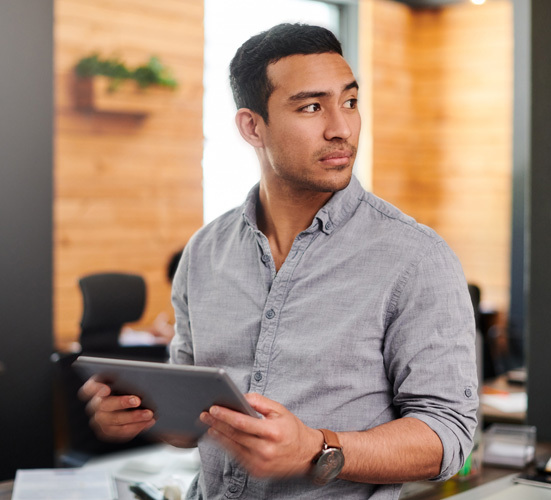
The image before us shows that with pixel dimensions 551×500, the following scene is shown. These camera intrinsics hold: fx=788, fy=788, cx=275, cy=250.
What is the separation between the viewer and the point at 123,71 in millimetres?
5113

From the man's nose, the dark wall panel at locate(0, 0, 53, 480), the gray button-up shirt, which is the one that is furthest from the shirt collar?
the dark wall panel at locate(0, 0, 53, 480)

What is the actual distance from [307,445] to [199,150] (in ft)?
15.3

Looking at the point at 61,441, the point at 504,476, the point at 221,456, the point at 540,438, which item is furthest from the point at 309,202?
the point at 61,441

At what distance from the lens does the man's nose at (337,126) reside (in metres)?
1.47

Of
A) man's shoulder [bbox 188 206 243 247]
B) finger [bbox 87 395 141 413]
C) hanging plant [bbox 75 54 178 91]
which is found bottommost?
finger [bbox 87 395 141 413]

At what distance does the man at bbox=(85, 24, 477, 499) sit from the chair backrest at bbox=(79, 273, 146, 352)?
1590mm

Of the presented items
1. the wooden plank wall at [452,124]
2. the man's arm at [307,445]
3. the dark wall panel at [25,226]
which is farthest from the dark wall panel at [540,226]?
the wooden plank wall at [452,124]

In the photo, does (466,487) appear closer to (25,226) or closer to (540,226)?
(540,226)

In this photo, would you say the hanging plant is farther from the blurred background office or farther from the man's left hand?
the man's left hand

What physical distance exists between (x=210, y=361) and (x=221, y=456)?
19cm

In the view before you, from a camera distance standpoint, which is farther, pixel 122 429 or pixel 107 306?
pixel 107 306

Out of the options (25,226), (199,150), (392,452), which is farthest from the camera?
(199,150)

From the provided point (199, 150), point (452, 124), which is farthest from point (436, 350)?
point (452, 124)

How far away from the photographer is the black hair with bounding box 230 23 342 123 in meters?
1.54
